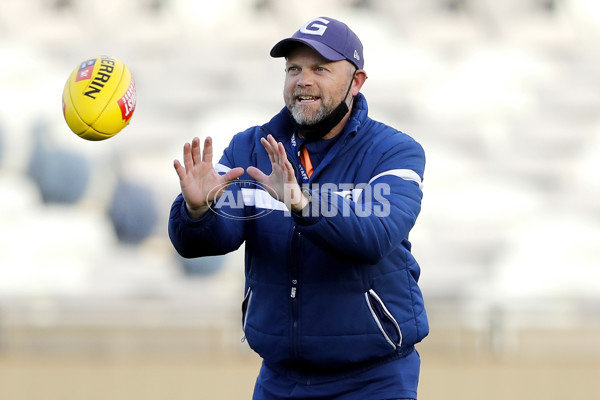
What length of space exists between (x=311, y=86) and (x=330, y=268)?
473 millimetres

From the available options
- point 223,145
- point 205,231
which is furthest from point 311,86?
point 223,145

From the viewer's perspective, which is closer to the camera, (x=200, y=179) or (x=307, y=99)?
(x=200, y=179)

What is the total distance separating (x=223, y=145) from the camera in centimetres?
725

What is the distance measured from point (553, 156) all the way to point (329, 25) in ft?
18.7

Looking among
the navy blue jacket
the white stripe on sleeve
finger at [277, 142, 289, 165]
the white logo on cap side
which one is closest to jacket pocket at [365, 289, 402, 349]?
the navy blue jacket

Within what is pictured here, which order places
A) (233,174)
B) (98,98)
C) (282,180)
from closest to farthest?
1. (282,180)
2. (233,174)
3. (98,98)

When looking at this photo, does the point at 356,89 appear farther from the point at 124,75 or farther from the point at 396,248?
the point at 124,75

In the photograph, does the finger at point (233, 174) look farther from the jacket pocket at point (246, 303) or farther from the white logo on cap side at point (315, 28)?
the white logo on cap side at point (315, 28)

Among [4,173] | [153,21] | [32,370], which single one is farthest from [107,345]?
[153,21]

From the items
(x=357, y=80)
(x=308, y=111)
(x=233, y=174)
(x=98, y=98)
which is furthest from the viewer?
(x=98, y=98)

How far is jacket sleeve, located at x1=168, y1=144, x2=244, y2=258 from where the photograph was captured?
2250mm

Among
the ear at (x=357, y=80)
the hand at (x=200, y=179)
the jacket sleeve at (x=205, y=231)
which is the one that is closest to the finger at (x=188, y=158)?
the hand at (x=200, y=179)

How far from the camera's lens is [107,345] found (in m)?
5.98

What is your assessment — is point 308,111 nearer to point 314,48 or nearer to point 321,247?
point 314,48
